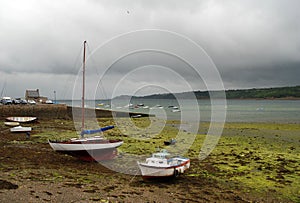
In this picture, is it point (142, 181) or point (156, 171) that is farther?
point (142, 181)

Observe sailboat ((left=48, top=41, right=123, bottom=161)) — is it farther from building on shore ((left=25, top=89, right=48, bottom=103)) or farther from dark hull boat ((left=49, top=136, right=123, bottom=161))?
building on shore ((left=25, top=89, right=48, bottom=103))

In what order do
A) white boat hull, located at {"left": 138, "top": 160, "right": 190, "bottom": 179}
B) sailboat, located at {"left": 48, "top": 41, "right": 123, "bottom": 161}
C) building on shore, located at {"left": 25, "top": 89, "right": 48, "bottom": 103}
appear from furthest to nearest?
building on shore, located at {"left": 25, "top": 89, "right": 48, "bottom": 103} → sailboat, located at {"left": 48, "top": 41, "right": 123, "bottom": 161} → white boat hull, located at {"left": 138, "top": 160, "right": 190, "bottom": 179}

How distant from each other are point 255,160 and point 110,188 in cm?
1329

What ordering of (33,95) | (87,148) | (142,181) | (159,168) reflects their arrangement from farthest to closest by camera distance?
1. (33,95)
2. (87,148)
3. (142,181)
4. (159,168)

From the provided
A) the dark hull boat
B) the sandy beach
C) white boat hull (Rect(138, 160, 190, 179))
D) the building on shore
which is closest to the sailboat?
the dark hull boat

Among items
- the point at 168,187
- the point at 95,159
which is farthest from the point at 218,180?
the point at 95,159

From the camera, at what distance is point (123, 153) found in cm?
2422

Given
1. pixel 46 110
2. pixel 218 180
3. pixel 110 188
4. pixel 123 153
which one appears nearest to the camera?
pixel 110 188

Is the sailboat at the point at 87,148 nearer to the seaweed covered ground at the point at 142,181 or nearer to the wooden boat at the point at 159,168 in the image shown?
the seaweed covered ground at the point at 142,181

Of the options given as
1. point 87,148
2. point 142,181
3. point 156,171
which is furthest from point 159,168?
point 87,148

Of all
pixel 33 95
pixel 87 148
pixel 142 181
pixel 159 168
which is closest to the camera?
pixel 159 168

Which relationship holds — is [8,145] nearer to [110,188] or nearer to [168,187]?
[110,188]

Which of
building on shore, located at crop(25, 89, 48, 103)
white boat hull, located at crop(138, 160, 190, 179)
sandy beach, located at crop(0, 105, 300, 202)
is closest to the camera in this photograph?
sandy beach, located at crop(0, 105, 300, 202)

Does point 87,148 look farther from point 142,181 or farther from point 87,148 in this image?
point 142,181
